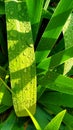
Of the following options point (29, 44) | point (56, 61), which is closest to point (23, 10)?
point (29, 44)

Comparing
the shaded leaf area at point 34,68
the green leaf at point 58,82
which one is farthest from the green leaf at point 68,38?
the green leaf at point 58,82

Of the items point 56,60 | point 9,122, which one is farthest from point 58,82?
point 9,122

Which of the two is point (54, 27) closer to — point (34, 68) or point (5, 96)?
point (34, 68)

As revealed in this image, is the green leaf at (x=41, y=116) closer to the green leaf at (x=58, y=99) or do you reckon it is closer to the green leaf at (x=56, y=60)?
the green leaf at (x=58, y=99)

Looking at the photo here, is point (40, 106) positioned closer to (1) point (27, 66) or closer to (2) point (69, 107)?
(2) point (69, 107)

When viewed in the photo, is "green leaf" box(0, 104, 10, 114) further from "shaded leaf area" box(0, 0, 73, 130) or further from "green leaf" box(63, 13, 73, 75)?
"green leaf" box(63, 13, 73, 75)
